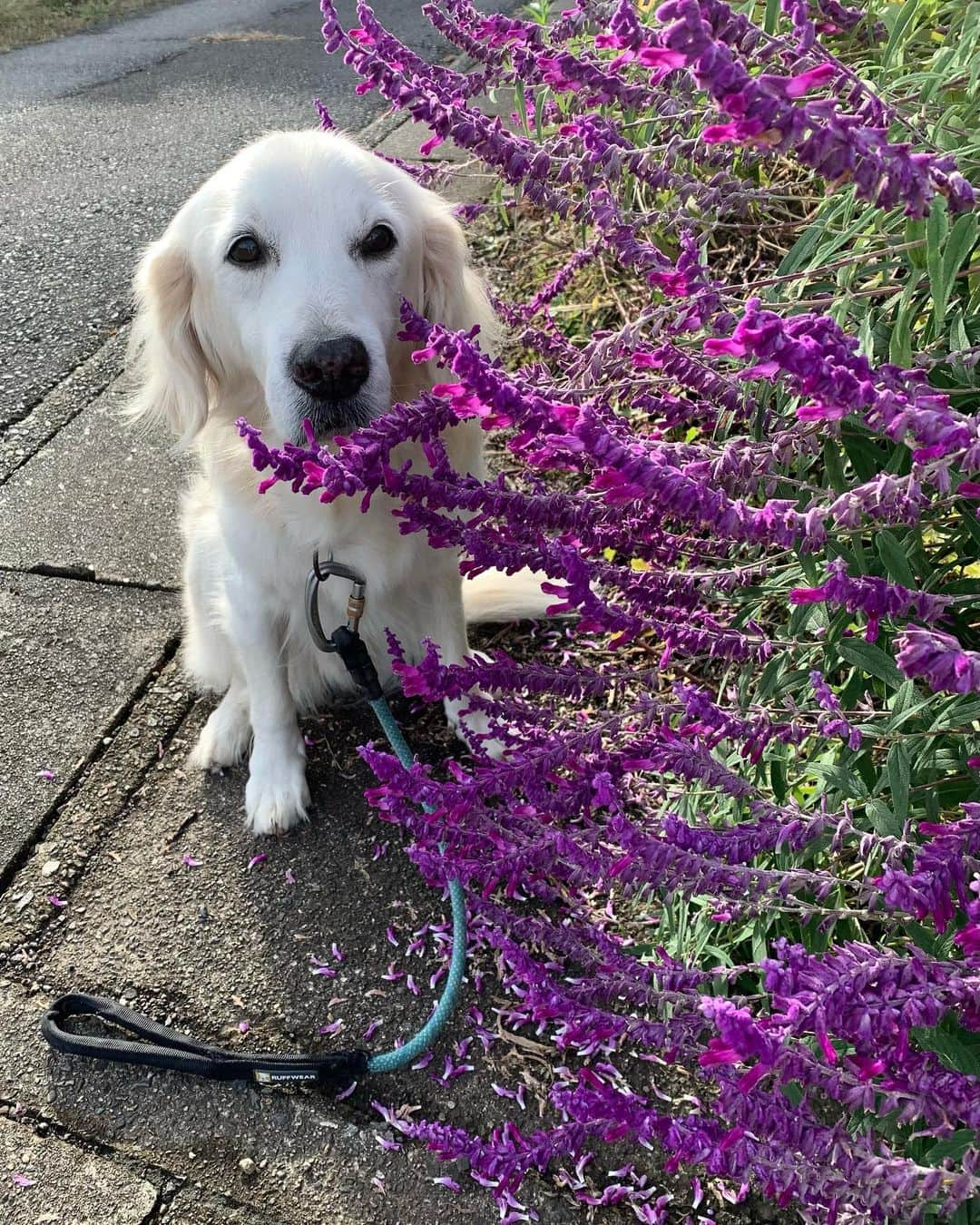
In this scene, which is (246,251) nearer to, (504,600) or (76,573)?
(504,600)

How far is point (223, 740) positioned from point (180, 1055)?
2.77 feet

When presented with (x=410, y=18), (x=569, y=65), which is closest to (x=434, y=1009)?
(x=569, y=65)

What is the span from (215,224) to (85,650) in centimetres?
123

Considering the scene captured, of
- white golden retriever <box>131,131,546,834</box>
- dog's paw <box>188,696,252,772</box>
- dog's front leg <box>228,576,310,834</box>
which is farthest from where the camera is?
dog's paw <box>188,696,252,772</box>

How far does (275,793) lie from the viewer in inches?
87.4

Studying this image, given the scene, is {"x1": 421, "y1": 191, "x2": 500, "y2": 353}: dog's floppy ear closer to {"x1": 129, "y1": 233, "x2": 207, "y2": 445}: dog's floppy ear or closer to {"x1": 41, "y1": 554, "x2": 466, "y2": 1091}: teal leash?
{"x1": 129, "y1": 233, "x2": 207, "y2": 445}: dog's floppy ear

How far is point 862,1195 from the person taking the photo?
1.01 m

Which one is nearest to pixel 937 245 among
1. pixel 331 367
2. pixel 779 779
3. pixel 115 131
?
pixel 779 779

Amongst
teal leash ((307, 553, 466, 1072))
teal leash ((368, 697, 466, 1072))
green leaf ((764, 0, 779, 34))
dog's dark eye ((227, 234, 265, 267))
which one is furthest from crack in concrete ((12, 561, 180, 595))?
green leaf ((764, 0, 779, 34))

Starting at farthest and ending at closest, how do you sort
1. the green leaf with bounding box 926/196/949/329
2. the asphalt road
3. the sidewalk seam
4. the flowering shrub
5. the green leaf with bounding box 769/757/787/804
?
the asphalt road → the sidewalk seam → the green leaf with bounding box 769/757/787/804 → the green leaf with bounding box 926/196/949/329 → the flowering shrub

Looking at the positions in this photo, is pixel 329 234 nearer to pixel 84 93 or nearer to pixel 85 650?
pixel 85 650

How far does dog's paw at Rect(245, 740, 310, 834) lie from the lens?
220 centimetres

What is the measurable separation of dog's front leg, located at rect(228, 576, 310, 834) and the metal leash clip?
0.58 feet

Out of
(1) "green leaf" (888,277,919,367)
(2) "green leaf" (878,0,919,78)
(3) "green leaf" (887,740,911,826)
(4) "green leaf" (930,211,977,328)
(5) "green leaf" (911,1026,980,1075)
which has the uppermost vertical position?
(2) "green leaf" (878,0,919,78)
